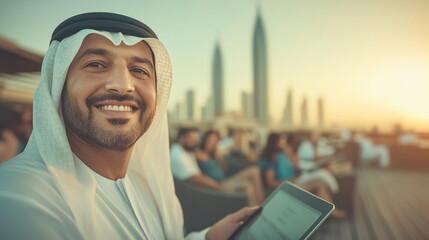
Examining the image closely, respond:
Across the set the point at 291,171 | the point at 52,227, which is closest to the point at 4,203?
the point at 52,227

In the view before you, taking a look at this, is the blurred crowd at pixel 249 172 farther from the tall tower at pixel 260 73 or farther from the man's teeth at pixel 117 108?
the tall tower at pixel 260 73

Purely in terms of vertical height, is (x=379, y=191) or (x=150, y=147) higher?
(x=150, y=147)

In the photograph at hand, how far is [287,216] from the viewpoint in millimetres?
843

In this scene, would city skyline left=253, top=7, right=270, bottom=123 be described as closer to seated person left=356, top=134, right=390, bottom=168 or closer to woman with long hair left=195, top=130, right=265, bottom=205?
seated person left=356, top=134, right=390, bottom=168

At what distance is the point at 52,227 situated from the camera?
583 mm

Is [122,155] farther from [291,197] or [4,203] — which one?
[291,197]

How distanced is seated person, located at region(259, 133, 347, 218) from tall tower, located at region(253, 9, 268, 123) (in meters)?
64.4

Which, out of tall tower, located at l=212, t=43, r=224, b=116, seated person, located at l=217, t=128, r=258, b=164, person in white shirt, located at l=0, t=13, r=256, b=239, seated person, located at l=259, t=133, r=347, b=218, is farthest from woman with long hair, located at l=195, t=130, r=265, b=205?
tall tower, located at l=212, t=43, r=224, b=116

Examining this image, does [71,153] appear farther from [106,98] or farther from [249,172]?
[249,172]

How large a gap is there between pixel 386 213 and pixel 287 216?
418 cm

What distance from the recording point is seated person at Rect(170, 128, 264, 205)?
293 centimetres

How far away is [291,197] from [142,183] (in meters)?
0.59

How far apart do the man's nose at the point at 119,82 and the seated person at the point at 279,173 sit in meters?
2.95

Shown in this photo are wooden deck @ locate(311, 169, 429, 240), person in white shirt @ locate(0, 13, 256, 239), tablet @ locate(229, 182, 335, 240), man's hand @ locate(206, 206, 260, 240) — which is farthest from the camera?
wooden deck @ locate(311, 169, 429, 240)
